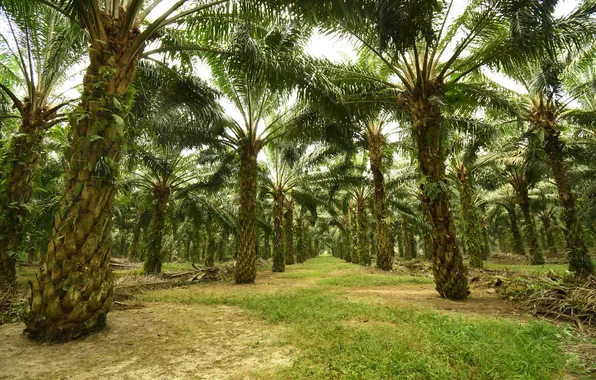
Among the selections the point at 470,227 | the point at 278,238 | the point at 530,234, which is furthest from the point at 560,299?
the point at 530,234

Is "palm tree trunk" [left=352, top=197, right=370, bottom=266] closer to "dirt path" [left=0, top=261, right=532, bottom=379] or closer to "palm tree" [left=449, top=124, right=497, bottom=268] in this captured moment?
"palm tree" [left=449, top=124, right=497, bottom=268]

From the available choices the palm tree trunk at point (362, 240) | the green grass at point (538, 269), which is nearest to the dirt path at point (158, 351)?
the green grass at point (538, 269)

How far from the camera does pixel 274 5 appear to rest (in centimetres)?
472

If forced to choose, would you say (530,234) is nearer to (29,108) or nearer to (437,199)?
(437,199)

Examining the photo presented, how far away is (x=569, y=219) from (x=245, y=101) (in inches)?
462

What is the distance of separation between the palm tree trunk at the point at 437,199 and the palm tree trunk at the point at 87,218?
6.36m

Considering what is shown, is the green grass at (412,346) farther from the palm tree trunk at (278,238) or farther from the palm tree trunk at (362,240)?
the palm tree trunk at (362,240)

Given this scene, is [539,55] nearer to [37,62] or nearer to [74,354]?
[74,354]

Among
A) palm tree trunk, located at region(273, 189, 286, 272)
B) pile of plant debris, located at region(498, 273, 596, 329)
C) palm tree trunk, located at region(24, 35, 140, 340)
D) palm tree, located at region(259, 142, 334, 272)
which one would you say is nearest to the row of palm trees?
palm tree trunk, located at region(24, 35, 140, 340)

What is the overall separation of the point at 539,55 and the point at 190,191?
14594 mm

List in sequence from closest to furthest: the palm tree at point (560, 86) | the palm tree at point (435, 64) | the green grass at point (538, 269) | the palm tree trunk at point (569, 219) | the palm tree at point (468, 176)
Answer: the palm tree at point (435, 64), the palm tree at point (560, 86), the green grass at point (538, 269), the palm tree trunk at point (569, 219), the palm tree at point (468, 176)

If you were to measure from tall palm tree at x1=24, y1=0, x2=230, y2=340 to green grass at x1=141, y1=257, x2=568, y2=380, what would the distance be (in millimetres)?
2644

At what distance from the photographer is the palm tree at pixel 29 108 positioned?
6.31 meters

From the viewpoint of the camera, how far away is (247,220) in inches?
410
